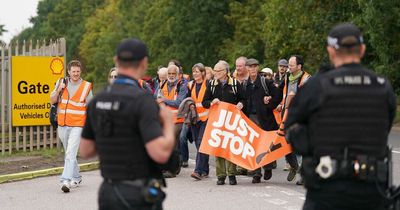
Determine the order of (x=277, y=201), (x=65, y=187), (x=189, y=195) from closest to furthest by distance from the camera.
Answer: (x=277, y=201) < (x=189, y=195) < (x=65, y=187)

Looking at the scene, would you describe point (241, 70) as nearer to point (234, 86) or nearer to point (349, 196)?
point (234, 86)

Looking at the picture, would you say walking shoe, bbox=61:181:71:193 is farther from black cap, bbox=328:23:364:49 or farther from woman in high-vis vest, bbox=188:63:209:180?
black cap, bbox=328:23:364:49

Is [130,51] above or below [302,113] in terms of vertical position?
above

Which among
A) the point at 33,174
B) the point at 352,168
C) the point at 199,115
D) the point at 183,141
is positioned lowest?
the point at 33,174

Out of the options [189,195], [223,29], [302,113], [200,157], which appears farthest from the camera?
[223,29]

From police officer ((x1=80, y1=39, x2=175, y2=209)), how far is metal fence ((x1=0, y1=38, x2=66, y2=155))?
1213 centimetres

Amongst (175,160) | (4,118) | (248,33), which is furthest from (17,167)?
(248,33)

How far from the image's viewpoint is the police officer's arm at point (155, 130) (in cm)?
491

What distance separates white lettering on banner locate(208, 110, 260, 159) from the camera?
12359mm

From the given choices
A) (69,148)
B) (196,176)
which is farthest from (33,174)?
(196,176)

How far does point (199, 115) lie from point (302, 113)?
7895mm

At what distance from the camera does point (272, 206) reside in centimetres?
989

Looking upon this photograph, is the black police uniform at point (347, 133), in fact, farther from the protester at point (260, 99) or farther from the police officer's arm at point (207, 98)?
the police officer's arm at point (207, 98)

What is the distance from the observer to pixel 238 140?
40.8ft
